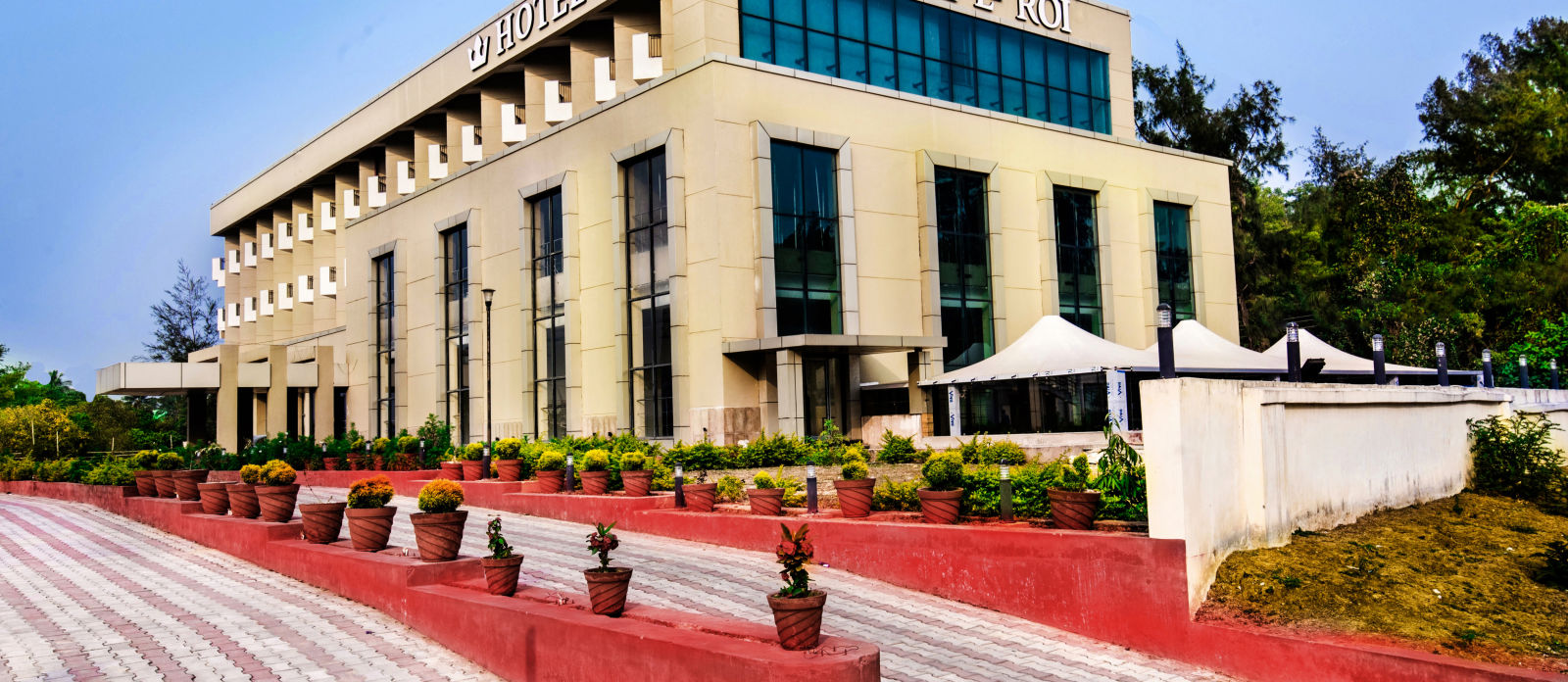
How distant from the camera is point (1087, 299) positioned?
38.6 meters

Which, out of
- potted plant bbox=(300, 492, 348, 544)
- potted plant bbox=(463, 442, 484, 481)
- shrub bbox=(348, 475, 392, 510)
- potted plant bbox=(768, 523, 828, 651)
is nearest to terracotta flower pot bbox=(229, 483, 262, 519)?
potted plant bbox=(300, 492, 348, 544)

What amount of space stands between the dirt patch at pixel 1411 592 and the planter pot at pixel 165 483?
60.8 feet

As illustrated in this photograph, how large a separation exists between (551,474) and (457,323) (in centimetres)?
2288

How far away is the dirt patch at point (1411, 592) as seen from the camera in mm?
9141

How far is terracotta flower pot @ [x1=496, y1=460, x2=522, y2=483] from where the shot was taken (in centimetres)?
2358

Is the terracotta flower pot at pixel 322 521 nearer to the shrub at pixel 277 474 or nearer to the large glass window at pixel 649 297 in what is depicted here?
the shrub at pixel 277 474

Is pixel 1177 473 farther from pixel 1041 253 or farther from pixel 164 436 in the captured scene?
pixel 164 436

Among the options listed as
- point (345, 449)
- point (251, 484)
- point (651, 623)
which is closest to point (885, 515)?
point (651, 623)

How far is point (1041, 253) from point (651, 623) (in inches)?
1185

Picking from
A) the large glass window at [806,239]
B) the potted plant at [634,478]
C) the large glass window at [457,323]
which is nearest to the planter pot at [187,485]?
the potted plant at [634,478]

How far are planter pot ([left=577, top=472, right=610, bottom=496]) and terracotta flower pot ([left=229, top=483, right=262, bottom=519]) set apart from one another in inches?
216

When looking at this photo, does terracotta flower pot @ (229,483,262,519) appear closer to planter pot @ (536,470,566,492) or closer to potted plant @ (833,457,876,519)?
planter pot @ (536,470,566,492)

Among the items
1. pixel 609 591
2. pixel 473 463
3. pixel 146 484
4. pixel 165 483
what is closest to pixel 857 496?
pixel 609 591

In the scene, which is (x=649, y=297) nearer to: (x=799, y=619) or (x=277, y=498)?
(x=277, y=498)
